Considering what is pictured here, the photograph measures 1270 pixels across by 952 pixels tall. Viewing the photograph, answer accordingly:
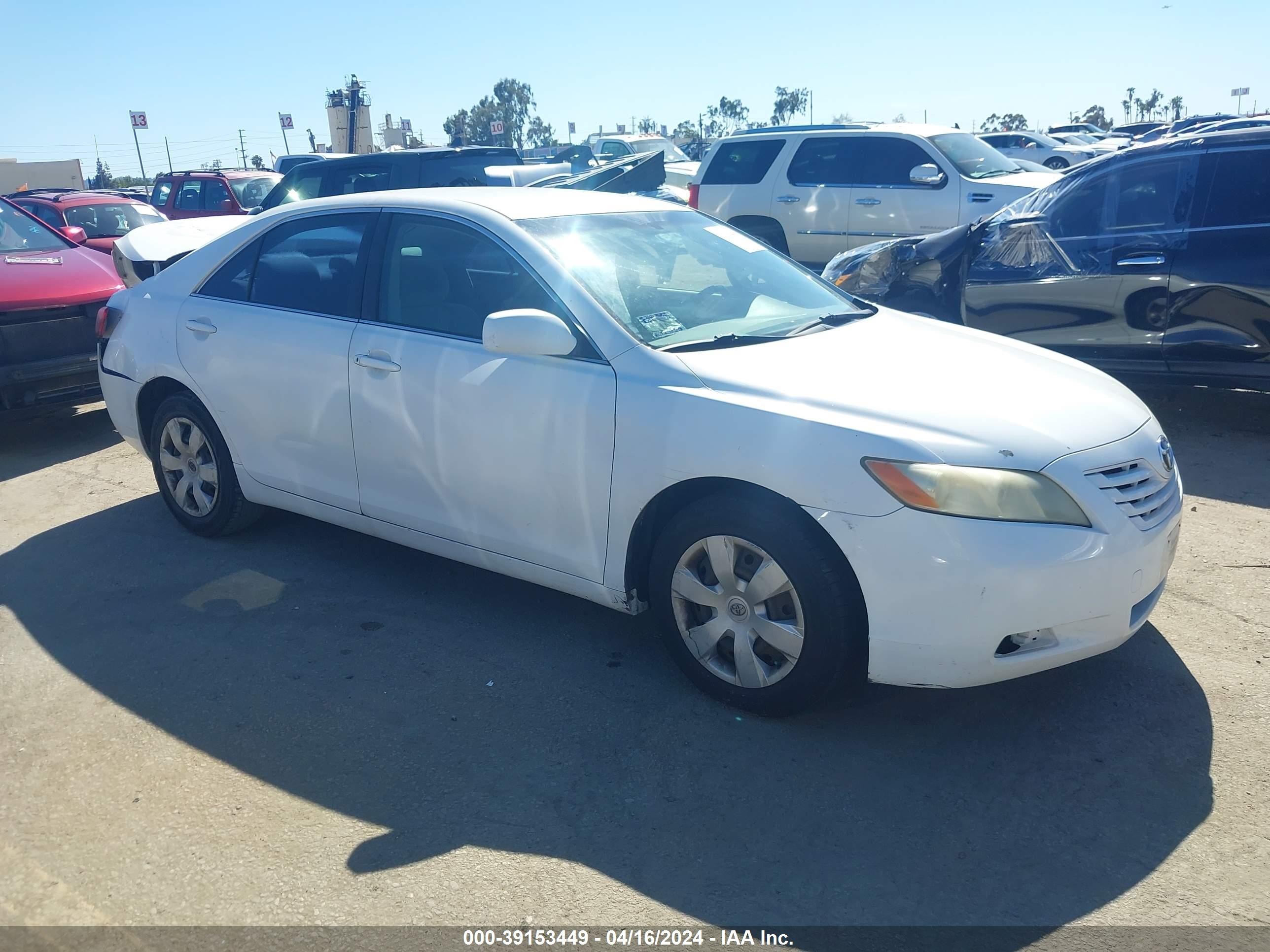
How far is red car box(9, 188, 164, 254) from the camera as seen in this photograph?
46.9 ft

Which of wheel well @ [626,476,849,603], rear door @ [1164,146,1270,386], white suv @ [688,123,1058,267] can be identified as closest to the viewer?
wheel well @ [626,476,849,603]

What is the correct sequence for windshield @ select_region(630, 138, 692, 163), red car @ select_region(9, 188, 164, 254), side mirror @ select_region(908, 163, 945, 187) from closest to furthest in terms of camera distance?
side mirror @ select_region(908, 163, 945, 187) → red car @ select_region(9, 188, 164, 254) → windshield @ select_region(630, 138, 692, 163)

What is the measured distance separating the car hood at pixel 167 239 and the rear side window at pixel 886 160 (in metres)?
6.54

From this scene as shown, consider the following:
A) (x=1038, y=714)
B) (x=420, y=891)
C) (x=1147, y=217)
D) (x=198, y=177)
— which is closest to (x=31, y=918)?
(x=420, y=891)

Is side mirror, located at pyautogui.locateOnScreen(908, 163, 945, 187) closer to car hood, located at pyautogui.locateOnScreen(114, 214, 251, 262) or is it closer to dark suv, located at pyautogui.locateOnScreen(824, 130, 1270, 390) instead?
dark suv, located at pyautogui.locateOnScreen(824, 130, 1270, 390)

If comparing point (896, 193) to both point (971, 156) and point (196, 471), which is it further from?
point (196, 471)

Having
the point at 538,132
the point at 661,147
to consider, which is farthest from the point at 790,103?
the point at 661,147

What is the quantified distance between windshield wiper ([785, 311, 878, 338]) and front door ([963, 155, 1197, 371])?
2.77m

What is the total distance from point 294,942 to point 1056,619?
2233 mm

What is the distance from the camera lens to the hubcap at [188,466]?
499 cm

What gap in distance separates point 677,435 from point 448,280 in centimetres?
136

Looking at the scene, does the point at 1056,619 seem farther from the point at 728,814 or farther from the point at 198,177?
the point at 198,177

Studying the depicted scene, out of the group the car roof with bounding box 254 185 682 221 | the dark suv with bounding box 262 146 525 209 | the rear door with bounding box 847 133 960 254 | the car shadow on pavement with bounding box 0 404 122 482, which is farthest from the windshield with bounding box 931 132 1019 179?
the car shadow on pavement with bounding box 0 404 122 482

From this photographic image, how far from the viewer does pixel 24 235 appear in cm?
806
